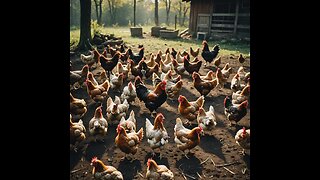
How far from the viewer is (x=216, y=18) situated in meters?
23.1

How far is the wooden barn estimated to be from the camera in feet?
65.8

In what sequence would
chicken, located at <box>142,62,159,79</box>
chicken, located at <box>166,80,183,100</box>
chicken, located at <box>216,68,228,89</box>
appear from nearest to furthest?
chicken, located at <box>166,80,183,100</box>
chicken, located at <box>216,68,228,89</box>
chicken, located at <box>142,62,159,79</box>

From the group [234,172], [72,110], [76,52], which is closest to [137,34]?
[76,52]

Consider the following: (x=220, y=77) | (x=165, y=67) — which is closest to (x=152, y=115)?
(x=220, y=77)

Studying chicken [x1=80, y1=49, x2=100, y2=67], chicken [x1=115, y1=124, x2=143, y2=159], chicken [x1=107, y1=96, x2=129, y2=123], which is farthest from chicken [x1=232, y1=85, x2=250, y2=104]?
chicken [x1=80, y1=49, x2=100, y2=67]

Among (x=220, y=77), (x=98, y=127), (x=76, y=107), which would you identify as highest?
(x=220, y=77)

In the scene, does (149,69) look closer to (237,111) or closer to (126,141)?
(237,111)

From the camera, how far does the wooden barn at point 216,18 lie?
789 inches

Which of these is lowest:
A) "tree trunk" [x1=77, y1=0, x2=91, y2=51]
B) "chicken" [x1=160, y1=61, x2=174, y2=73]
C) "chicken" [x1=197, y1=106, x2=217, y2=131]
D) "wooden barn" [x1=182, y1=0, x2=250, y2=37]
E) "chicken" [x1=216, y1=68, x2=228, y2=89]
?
"chicken" [x1=197, y1=106, x2=217, y2=131]

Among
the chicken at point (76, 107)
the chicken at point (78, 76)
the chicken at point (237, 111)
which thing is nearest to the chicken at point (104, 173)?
the chicken at point (76, 107)

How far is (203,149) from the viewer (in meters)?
A: 4.86

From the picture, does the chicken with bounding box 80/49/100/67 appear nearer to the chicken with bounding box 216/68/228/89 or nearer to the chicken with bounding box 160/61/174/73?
the chicken with bounding box 160/61/174/73
